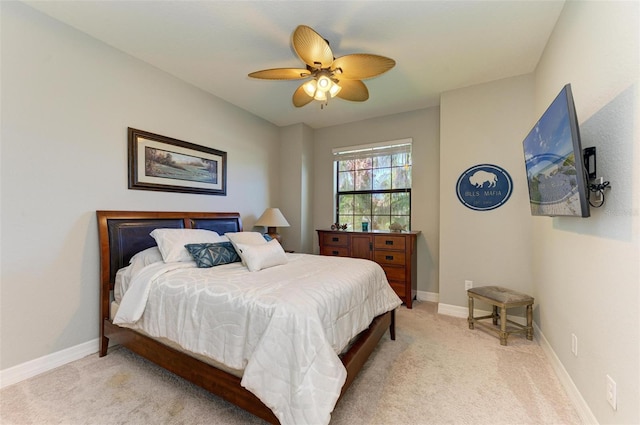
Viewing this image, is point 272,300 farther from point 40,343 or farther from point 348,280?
point 40,343

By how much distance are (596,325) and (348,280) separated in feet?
4.60

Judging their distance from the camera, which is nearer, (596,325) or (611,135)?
(611,135)

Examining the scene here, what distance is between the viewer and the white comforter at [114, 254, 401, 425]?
125cm

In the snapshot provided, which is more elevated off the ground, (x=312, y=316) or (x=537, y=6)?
(x=537, y=6)

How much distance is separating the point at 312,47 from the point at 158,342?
92.7 inches

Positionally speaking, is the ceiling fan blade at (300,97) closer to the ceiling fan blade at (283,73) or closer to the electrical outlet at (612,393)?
the ceiling fan blade at (283,73)

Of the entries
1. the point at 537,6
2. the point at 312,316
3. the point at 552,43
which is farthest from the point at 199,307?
the point at 552,43

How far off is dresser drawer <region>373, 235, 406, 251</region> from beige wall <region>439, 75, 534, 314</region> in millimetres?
478

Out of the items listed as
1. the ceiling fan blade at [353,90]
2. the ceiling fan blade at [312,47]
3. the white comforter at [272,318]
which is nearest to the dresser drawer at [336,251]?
the white comforter at [272,318]

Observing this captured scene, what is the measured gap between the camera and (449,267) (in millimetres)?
3213

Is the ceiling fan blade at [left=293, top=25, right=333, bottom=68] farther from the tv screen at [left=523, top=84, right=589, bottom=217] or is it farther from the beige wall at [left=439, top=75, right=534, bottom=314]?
the beige wall at [left=439, top=75, right=534, bottom=314]

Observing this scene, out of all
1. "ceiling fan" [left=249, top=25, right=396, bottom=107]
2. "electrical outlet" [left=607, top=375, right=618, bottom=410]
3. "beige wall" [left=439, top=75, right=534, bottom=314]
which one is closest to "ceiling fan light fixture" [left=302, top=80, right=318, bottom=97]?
"ceiling fan" [left=249, top=25, right=396, bottom=107]

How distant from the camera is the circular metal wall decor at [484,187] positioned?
292 cm

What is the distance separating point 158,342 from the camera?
6.19 feet
